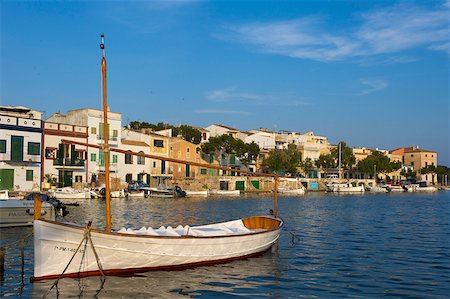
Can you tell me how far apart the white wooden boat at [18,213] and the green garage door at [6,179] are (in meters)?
25.1

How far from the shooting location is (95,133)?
62.2 m

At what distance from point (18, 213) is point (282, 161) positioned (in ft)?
227

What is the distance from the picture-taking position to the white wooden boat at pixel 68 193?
50188mm

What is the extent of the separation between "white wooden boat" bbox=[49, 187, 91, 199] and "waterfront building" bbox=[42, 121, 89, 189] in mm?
1705

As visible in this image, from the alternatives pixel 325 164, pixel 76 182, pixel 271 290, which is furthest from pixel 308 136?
pixel 271 290

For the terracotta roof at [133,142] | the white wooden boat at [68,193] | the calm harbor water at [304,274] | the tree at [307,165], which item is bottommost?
the calm harbor water at [304,274]

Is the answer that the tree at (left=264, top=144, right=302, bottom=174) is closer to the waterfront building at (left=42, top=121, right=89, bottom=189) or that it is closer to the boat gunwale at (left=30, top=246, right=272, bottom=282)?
the waterfront building at (left=42, top=121, right=89, bottom=189)

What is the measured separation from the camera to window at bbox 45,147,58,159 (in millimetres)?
54688

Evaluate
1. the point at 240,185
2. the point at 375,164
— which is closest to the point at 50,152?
the point at 240,185

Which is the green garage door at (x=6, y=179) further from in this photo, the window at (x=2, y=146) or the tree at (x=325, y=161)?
the tree at (x=325, y=161)

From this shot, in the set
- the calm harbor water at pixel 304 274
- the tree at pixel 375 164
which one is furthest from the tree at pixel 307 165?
the calm harbor water at pixel 304 274

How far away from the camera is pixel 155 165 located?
72500 mm

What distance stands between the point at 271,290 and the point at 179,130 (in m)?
76.7

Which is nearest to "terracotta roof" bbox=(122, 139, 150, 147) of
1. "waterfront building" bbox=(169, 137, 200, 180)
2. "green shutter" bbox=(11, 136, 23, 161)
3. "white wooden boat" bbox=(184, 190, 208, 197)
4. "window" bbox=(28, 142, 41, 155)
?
"waterfront building" bbox=(169, 137, 200, 180)
